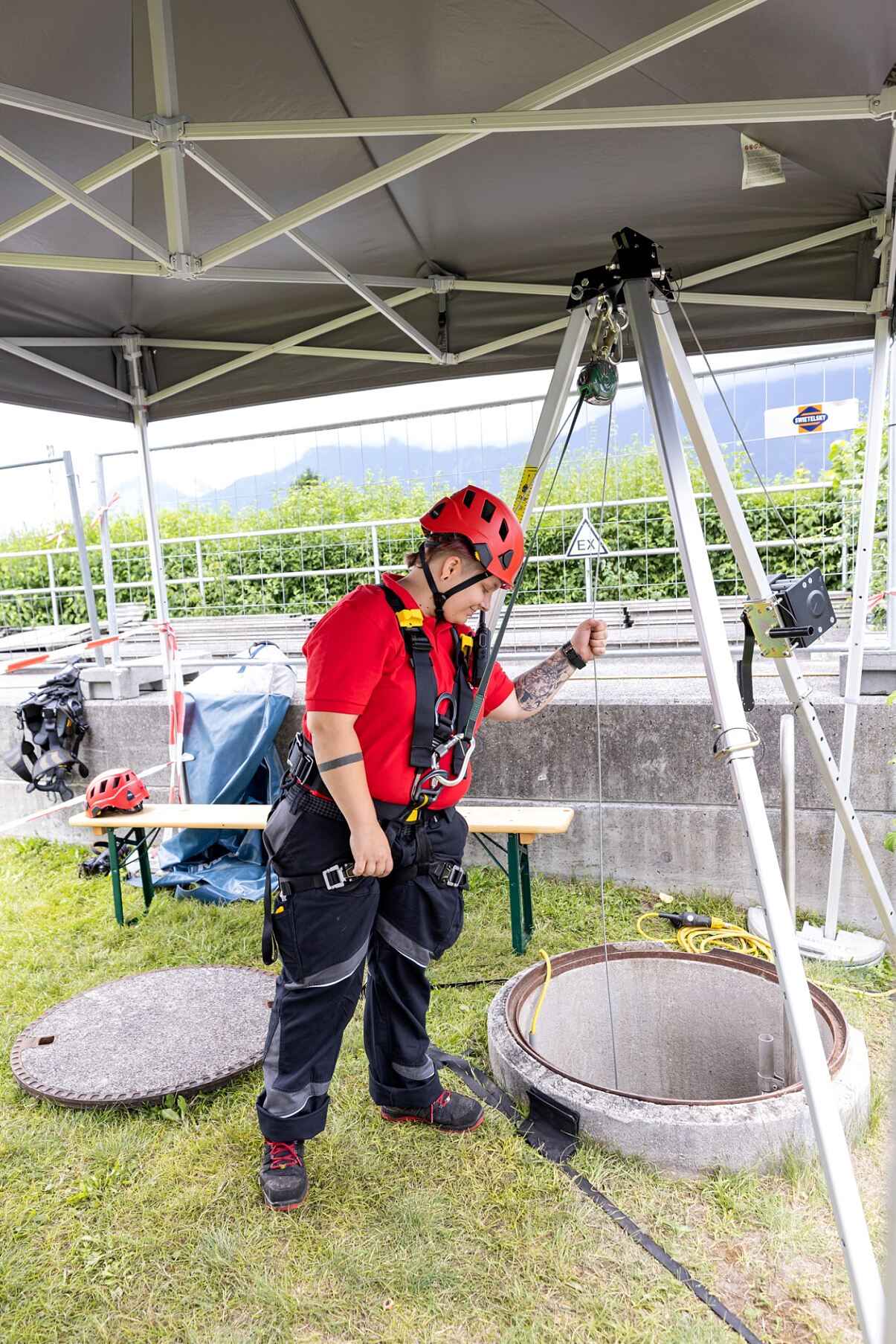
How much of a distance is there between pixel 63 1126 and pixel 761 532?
6152 mm

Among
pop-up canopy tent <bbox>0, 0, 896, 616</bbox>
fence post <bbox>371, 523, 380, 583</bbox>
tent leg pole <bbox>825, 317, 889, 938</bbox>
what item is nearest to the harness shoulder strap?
pop-up canopy tent <bbox>0, 0, 896, 616</bbox>

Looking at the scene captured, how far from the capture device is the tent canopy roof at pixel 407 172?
2.36 meters

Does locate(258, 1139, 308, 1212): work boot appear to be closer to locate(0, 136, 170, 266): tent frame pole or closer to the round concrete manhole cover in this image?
the round concrete manhole cover

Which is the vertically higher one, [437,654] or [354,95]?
[354,95]

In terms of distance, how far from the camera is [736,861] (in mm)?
4387

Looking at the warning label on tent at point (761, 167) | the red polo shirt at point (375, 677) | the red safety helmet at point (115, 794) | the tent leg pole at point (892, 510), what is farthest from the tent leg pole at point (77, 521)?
the tent leg pole at point (892, 510)

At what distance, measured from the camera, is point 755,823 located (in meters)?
1.53

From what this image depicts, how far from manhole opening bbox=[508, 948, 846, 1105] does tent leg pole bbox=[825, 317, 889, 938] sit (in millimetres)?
856

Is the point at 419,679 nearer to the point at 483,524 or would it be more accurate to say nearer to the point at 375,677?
the point at 375,677

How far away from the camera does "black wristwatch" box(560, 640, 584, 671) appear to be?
2.53m

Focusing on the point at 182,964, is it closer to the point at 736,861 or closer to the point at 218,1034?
the point at 218,1034

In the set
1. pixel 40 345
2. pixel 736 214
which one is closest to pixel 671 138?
pixel 736 214

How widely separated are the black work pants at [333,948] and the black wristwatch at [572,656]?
58 centimetres

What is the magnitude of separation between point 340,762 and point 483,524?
72 cm
